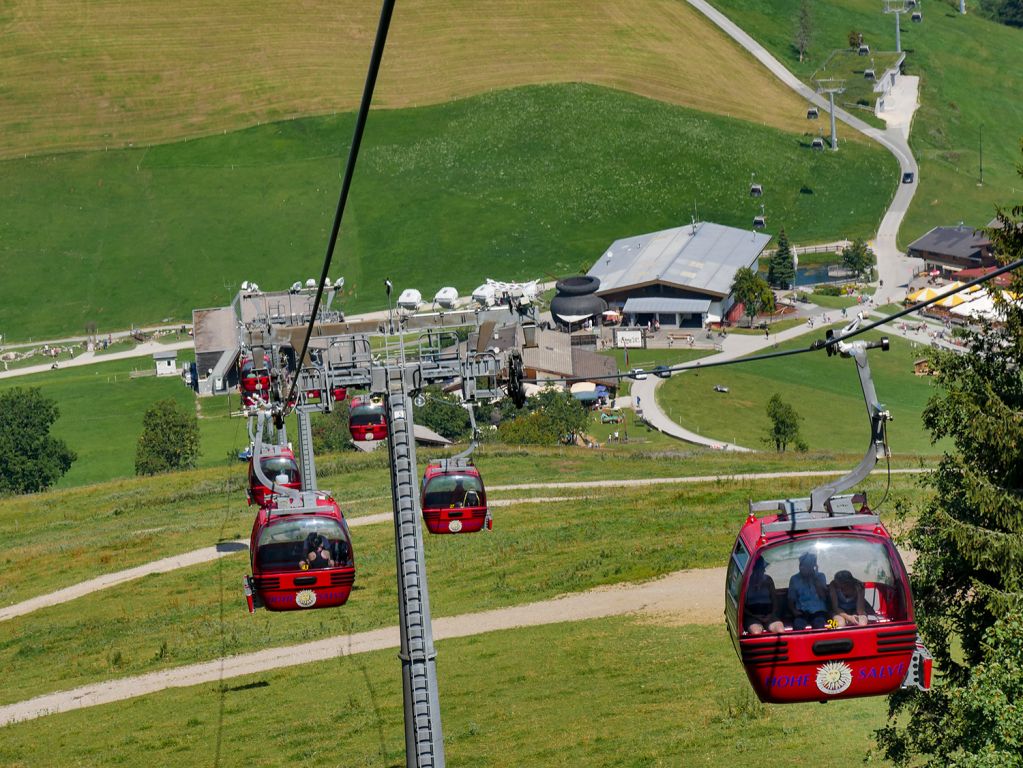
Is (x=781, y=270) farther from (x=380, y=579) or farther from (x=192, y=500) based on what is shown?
(x=380, y=579)

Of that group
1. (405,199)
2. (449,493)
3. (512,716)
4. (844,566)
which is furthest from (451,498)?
(405,199)

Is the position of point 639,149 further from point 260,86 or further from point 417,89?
point 260,86

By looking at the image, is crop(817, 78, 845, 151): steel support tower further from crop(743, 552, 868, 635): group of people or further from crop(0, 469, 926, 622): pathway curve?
crop(743, 552, 868, 635): group of people

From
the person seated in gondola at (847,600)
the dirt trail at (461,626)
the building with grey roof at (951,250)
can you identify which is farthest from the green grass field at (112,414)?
the person seated in gondola at (847,600)

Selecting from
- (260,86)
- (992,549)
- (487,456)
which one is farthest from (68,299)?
(992,549)

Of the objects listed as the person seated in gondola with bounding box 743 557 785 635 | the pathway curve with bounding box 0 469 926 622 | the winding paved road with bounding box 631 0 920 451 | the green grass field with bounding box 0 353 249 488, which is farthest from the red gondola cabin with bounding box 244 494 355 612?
the green grass field with bounding box 0 353 249 488
